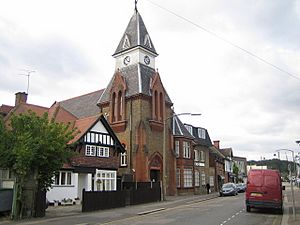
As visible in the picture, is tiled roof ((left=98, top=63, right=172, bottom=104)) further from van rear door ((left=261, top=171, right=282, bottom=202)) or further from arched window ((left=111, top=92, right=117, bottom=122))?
van rear door ((left=261, top=171, right=282, bottom=202))

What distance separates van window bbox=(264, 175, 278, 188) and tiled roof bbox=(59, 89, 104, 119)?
2922 cm

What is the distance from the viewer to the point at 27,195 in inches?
838

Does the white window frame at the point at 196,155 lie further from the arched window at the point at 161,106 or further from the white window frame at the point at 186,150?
the arched window at the point at 161,106

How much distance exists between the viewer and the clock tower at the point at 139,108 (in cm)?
3972

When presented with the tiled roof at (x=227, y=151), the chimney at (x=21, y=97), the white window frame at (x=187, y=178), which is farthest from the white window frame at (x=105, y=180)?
the tiled roof at (x=227, y=151)

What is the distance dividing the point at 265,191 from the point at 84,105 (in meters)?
34.3

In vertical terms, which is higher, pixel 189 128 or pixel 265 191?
pixel 189 128

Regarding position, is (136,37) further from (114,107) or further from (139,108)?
(139,108)

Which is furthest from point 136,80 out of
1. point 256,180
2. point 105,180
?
point 256,180

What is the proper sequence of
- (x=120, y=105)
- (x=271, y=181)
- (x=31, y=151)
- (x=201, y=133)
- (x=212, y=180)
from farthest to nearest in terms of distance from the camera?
(x=201, y=133)
(x=212, y=180)
(x=120, y=105)
(x=271, y=181)
(x=31, y=151)

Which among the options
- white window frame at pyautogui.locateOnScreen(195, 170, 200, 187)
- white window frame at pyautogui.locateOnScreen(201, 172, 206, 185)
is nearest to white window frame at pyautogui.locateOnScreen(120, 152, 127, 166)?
white window frame at pyautogui.locateOnScreen(195, 170, 200, 187)

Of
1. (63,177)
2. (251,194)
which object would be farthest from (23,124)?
(251,194)

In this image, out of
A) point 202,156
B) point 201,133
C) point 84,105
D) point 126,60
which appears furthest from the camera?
point 201,133

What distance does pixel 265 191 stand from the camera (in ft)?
69.4
